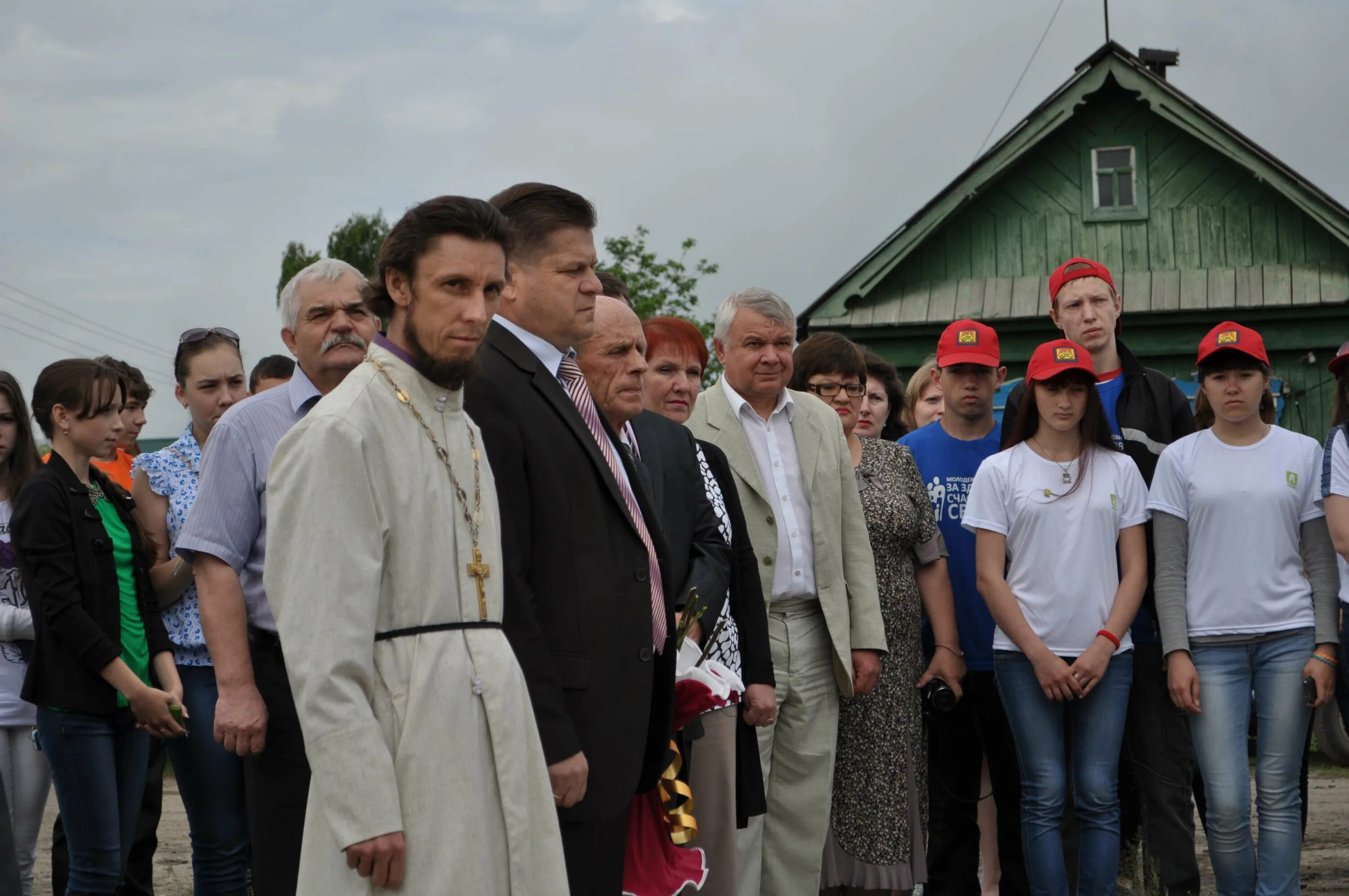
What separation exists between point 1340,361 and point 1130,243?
11205 mm

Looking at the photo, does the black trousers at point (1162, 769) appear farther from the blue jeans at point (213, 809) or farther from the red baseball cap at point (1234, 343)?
the blue jeans at point (213, 809)

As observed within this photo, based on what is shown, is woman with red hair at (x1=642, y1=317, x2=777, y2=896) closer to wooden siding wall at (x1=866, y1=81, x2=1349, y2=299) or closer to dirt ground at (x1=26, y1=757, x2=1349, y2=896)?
dirt ground at (x1=26, y1=757, x2=1349, y2=896)

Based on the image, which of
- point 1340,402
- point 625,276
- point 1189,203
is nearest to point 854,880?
point 1340,402

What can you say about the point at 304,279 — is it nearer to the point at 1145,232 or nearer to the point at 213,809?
the point at 213,809

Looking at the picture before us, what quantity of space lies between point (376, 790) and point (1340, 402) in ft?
14.3

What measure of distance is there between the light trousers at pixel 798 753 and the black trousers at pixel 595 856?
5.70ft

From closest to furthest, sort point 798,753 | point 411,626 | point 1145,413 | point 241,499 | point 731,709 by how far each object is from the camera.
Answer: point 411,626 < point 241,499 < point 731,709 < point 798,753 < point 1145,413

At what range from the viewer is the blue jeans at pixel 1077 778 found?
16.2 feet

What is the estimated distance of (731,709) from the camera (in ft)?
14.3

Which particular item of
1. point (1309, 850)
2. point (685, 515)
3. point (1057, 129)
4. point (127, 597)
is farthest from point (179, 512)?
point (1057, 129)

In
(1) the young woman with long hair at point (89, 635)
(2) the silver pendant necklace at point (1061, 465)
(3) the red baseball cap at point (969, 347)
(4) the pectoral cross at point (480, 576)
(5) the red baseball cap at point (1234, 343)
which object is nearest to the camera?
(4) the pectoral cross at point (480, 576)

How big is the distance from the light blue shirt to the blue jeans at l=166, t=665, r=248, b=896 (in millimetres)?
963

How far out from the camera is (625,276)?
24.1m

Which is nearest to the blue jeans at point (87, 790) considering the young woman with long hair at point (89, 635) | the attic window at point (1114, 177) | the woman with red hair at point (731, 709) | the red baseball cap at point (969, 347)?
the young woman with long hair at point (89, 635)
